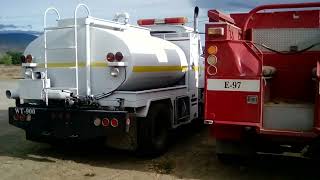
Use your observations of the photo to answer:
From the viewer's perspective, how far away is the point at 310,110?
5617 mm

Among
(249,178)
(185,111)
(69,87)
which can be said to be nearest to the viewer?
(249,178)

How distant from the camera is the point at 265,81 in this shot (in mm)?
6082

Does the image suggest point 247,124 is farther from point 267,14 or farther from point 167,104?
point 167,104

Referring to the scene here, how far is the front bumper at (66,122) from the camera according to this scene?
6984mm

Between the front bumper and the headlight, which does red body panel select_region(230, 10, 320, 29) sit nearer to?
the headlight

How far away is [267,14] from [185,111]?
3032 mm

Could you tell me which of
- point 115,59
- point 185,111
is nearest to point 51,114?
point 115,59

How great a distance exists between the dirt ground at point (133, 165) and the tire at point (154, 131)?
17 centimetres

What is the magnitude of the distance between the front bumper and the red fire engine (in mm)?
1607

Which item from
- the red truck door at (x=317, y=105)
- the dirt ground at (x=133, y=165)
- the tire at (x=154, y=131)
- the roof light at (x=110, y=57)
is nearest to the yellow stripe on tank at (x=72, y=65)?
the roof light at (x=110, y=57)

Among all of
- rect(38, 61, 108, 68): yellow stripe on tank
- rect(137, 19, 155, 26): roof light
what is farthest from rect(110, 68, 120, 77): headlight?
rect(137, 19, 155, 26): roof light

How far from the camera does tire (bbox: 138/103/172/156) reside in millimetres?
7469

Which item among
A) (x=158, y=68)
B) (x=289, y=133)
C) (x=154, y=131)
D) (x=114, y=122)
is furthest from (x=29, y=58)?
(x=289, y=133)

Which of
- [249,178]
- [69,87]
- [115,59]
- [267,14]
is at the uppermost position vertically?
[267,14]
